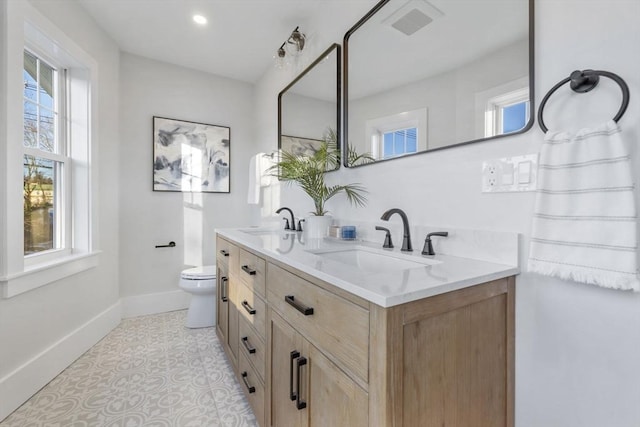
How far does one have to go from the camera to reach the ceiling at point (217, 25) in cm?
197

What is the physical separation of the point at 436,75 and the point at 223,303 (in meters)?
1.83

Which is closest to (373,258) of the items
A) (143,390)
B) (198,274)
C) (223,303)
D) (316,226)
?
(316,226)

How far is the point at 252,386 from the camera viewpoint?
1373mm

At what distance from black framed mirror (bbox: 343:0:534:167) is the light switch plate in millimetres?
94

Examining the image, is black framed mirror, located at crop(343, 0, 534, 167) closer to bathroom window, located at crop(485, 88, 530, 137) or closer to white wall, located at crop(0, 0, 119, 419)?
bathroom window, located at crop(485, 88, 530, 137)

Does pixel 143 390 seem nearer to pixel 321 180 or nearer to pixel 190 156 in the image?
pixel 321 180

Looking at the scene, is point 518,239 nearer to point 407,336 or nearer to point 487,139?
point 487,139

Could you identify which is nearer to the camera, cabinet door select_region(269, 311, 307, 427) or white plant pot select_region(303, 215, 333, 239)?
cabinet door select_region(269, 311, 307, 427)

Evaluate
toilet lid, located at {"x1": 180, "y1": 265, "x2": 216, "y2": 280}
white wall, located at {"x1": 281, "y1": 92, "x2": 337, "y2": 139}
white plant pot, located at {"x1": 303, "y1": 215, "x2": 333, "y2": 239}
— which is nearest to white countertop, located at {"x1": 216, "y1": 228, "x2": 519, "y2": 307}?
white plant pot, located at {"x1": 303, "y1": 215, "x2": 333, "y2": 239}

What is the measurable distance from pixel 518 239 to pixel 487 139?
0.36 meters

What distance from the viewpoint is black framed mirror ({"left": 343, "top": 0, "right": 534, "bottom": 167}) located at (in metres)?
0.95

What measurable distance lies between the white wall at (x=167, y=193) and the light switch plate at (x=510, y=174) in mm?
2661

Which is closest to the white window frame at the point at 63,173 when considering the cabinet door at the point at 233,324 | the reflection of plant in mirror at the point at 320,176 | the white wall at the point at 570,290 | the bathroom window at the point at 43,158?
the bathroom window at the point at 43,158

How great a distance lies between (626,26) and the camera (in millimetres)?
723
